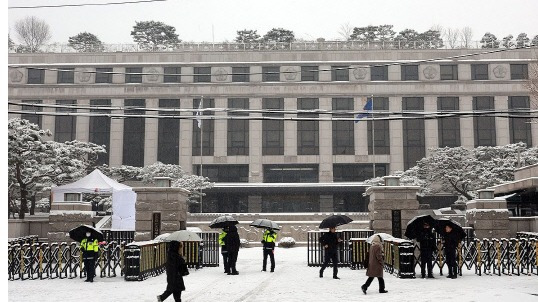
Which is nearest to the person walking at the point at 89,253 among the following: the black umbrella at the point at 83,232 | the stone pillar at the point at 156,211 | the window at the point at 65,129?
the black umbrella at the point at 83,232

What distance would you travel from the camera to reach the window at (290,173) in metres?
71.3

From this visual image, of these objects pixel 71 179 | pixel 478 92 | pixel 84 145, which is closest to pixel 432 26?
pixel 478 92

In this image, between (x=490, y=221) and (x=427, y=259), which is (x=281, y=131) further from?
(x=427, y=259)

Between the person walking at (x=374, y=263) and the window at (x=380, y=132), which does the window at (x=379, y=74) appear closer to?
the window at (x=380, y=132)

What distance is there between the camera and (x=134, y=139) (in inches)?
2854

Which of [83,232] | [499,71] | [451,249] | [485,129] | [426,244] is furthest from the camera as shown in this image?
[499,71]

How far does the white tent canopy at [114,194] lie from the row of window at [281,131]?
33431 millimetres

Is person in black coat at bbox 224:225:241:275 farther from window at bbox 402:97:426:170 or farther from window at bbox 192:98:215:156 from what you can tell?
window at bbox 402:97:426:170

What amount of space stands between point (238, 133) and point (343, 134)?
41.1 ft

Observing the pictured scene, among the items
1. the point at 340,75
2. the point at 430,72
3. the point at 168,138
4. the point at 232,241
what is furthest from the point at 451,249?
the point at 168,138

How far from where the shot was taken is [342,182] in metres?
69.9

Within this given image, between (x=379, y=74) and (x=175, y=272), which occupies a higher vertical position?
(x=379, y=74)

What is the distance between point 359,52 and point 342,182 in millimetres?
15973

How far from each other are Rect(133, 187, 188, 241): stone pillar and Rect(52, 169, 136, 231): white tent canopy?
11.9 metres
